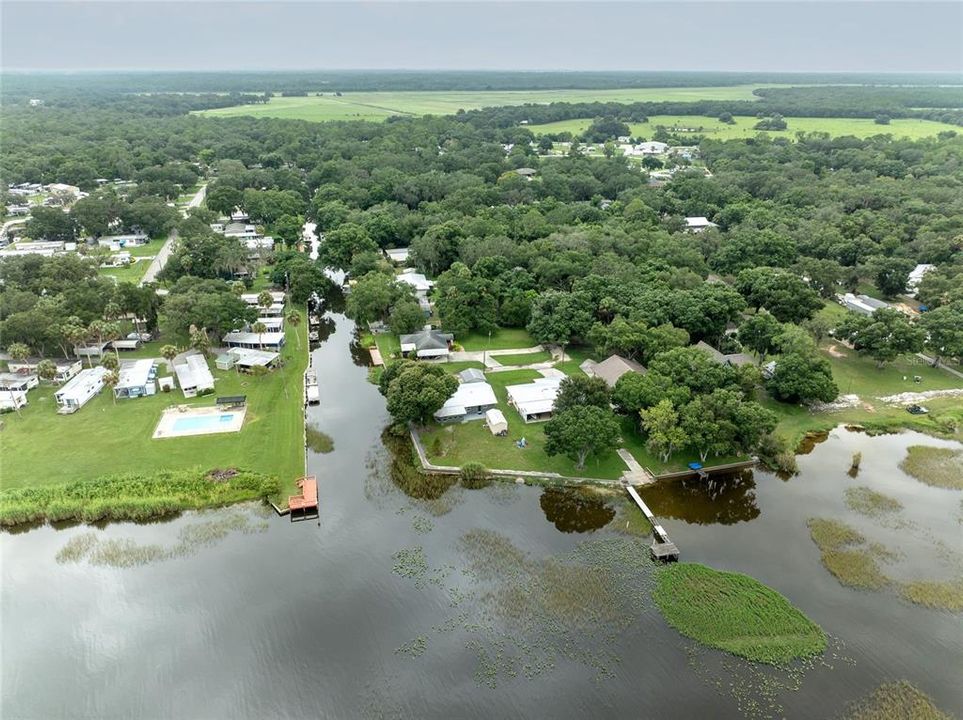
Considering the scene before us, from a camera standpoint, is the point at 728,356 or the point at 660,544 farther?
the point at 728,356

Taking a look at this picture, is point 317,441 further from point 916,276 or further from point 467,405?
point 916,276

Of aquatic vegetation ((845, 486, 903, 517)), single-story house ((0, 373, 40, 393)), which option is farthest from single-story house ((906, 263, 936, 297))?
single-story house ((0, 373, 40, 393))

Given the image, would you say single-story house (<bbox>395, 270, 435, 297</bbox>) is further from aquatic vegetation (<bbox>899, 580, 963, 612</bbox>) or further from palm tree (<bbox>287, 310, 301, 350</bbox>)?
aquatic vegetation (<bbox>899, 580, 963, 612</bbox>)

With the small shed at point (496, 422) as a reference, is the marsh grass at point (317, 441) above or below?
below

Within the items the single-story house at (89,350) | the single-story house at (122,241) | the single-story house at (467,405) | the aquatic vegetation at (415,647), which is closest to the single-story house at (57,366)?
the single-story house at (89,350)

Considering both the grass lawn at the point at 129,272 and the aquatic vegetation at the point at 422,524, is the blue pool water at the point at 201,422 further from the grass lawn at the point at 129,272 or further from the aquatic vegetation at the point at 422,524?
the grass lawn at the point at 129,272

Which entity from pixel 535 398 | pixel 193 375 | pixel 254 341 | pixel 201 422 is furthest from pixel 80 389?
pixel 535 398
